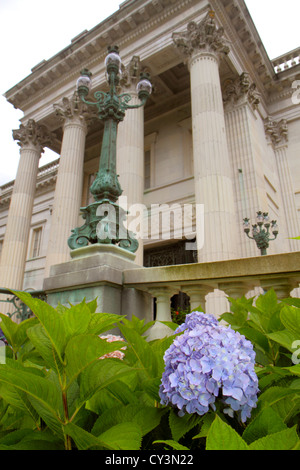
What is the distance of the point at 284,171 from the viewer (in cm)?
1706

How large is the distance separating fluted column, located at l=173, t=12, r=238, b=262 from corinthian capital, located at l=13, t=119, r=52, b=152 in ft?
33.2

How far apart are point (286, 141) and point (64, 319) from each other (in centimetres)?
1878

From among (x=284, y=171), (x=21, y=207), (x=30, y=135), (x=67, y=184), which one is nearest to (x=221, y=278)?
(x=67, y=184)

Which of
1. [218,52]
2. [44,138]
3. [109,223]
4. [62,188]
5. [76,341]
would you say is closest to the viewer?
[76,341]

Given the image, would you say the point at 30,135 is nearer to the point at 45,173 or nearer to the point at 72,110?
the point at 72,110

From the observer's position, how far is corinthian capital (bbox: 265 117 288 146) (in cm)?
1692

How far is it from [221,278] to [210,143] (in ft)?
28.5

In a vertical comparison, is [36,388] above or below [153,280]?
below

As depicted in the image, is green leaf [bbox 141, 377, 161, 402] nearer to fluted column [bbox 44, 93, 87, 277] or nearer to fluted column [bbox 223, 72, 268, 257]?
fluted column [bbox 223, 72, 268, 257]

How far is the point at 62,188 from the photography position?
49.5ft

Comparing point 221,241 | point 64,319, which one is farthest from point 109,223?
point 221,241
